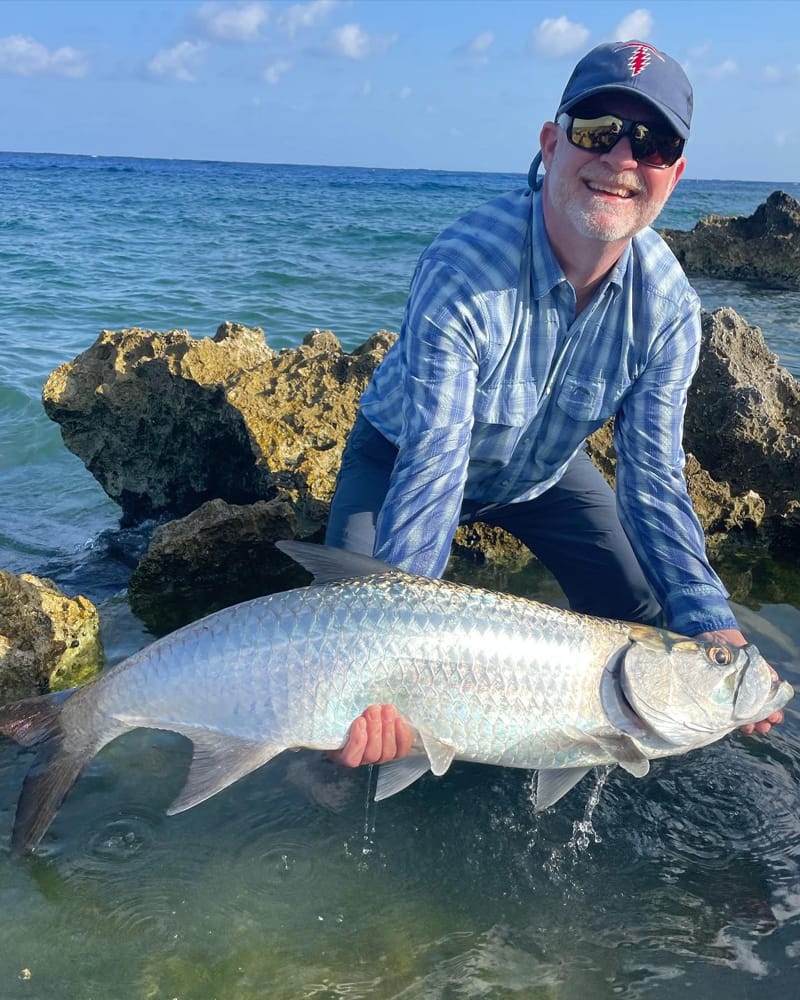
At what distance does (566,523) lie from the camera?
13.1 ft

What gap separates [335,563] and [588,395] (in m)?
1.33

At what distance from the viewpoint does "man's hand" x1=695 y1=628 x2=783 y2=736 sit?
2.86 metres

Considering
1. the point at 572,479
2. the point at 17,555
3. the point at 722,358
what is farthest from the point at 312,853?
the point at 722,358

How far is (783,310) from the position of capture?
1605 centimetres

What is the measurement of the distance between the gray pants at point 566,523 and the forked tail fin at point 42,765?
1244 mm

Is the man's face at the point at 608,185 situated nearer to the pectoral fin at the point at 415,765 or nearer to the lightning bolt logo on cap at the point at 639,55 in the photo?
the lightning bolt logo on cap at the point at 639,55

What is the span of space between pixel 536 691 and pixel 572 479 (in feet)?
5.03

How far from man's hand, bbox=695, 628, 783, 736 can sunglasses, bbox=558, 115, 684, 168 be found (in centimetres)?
160

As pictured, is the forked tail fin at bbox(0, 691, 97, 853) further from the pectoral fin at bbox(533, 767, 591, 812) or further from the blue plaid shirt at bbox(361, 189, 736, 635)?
the pectoral fin at bbox(533, 767, 591, 812)

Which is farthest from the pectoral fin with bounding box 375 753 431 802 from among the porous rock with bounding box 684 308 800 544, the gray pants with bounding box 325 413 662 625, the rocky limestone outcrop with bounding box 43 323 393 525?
the porous rock with bounding box 684 308 800 544

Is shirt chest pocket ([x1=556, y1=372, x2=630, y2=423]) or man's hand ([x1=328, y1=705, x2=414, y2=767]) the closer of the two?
man's hand ([x1=328, y1=705, x2=414, y2=767])

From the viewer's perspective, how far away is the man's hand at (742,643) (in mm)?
2863

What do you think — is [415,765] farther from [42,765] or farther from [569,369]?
[569,369]

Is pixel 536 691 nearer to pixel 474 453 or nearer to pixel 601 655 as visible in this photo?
pixel 601 655
